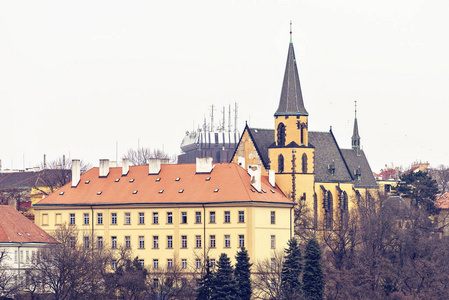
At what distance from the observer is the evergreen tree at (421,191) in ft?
550

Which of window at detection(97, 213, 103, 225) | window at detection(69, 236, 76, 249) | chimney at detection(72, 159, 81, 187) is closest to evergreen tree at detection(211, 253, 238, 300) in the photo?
window at detection(69, 236, 76, 249)

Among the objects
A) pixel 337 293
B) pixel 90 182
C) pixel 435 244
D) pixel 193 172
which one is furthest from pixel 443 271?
pixel 90 182

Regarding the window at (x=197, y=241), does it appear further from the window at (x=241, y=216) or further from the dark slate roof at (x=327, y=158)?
the dark slate roof at (x=327, y=158)

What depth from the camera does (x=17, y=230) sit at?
412 ft

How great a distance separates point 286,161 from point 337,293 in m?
26.6

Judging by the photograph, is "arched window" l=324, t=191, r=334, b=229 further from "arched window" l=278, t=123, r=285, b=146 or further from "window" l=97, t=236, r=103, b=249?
"window" l=97, t=236, r=103, b=249

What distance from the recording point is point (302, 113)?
152375 mm

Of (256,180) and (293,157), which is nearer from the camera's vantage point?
(256,180)

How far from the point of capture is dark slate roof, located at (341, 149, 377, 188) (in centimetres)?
17200

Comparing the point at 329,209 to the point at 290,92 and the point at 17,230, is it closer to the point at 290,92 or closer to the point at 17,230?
the point at 290,92

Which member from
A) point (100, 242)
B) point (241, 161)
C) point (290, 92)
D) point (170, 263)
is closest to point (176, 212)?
point (170, 263)

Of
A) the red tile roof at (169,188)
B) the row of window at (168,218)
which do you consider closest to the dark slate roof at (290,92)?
the red tile roof at (169,188)

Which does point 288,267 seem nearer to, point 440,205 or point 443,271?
point 443,271

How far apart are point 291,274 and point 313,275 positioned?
207 centimetres
